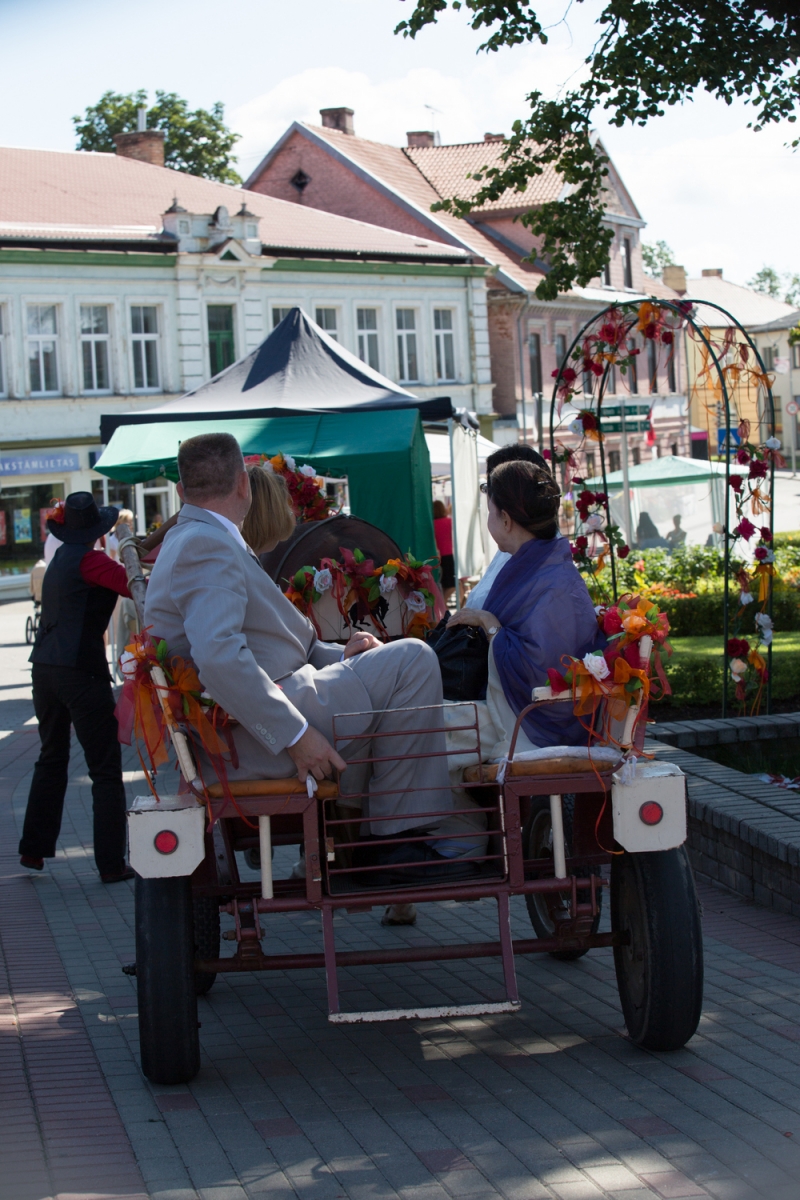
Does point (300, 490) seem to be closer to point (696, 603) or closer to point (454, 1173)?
point (454, 1173)

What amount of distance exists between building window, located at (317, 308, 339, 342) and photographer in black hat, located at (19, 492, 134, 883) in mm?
30628

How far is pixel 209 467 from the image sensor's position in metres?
4.32

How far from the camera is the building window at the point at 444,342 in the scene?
39.6m

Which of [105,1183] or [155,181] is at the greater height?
[155,181]

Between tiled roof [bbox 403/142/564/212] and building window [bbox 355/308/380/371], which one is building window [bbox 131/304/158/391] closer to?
building window [bbox 355/308/380/371]

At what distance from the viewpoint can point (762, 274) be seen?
12475cm

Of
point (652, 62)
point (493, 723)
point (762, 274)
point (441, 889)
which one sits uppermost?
point (762, 274)

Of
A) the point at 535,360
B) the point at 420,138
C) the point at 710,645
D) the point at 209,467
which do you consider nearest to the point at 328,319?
the point at 535,360

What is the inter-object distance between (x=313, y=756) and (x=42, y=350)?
29659mm

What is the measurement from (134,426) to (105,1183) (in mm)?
9652

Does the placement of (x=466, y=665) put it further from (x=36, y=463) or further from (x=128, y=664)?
(x=36, y=463)

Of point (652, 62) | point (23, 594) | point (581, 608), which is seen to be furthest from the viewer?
point (23, 594)

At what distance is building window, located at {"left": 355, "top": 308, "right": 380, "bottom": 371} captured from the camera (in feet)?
124

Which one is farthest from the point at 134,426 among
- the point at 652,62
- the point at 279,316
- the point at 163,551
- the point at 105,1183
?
the point at 279,316
